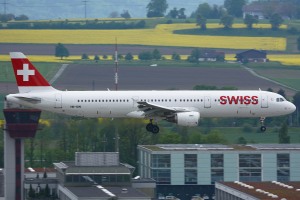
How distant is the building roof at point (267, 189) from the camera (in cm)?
12388

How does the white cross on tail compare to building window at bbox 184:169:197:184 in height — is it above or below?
above

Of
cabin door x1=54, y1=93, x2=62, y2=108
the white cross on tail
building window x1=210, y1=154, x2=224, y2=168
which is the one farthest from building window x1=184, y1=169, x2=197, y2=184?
cabin door x1=54, y1=93, x2=62, y2=108

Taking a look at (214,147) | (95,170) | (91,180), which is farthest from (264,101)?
(214,147)

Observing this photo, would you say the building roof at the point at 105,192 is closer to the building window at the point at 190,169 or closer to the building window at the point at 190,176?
the building window at the point at 190,176

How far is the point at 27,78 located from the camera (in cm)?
11806

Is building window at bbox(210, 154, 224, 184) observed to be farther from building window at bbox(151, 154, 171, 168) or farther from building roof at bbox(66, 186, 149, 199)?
building roof at bbox(66, 186, 149, 199)

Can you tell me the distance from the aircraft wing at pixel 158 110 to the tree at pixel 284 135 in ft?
217

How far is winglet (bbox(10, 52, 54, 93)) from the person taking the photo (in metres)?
117

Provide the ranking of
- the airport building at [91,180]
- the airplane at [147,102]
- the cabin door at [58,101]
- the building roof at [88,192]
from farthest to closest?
the airport building at [91,180] → the building roof at [88,192] → the cabin door at [58,101] → the airplane at [147,102]

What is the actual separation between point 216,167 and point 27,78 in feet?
157

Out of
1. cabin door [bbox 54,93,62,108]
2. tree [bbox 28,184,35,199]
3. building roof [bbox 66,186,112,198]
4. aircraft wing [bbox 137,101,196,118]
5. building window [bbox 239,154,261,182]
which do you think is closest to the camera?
aircraft wing [bbox 137,101,196,118]

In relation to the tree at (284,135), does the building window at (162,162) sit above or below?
below

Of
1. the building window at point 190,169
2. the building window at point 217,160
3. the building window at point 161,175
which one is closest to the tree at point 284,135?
the building window at point 217,160

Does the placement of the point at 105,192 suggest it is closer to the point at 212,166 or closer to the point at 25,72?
the point at 25,72
